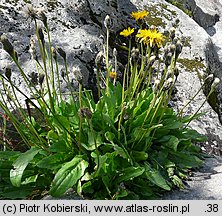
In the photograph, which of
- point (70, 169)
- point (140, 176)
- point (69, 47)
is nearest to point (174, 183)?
point (140, 176)

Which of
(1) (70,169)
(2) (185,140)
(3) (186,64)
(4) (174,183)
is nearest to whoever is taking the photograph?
(1) (70,169)

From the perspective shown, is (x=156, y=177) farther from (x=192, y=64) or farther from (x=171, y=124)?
(x=192, y=64)

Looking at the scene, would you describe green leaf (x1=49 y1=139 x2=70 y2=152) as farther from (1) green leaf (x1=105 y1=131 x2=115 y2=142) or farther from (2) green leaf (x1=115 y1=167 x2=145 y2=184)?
(2) green leaf (x1=115 y1=167 x2=145 y2=184)

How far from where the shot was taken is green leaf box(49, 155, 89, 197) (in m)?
2.43

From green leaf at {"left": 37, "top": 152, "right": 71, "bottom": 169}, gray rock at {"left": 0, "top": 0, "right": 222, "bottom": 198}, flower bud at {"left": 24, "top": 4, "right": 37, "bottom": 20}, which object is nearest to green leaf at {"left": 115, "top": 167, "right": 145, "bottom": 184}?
green leaf at {"left": 37, "top": 152, "right": 71, "bottom": 169}

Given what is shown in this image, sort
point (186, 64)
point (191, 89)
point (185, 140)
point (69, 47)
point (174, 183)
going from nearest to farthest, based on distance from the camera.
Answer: point (174, 183), point (185, 140), point (69, 47), point (191, 89), point (186, 64)

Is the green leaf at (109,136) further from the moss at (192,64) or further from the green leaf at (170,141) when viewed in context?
the moss at (192,64)

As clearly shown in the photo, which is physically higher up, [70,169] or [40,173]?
[70,169]

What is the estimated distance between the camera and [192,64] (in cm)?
501

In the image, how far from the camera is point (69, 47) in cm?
A: 417

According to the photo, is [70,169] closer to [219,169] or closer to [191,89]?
[219,169]

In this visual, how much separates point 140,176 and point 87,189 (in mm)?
366

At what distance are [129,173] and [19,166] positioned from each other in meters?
0.69

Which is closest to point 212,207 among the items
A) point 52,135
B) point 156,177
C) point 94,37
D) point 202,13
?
point 156,177
